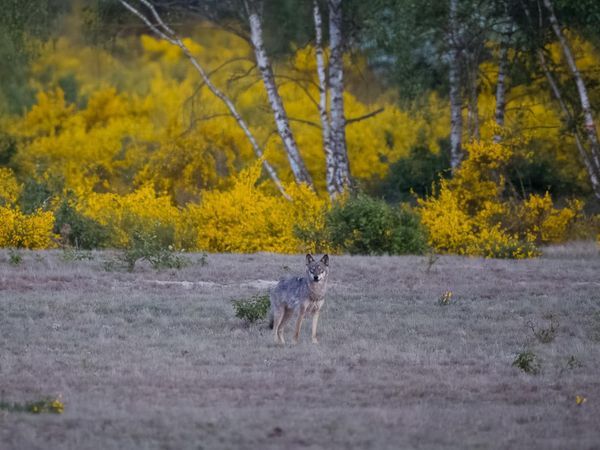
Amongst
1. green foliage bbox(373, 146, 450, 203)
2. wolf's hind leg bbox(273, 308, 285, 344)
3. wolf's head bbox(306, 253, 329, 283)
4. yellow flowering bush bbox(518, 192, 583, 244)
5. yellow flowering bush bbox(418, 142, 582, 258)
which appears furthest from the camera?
green foliage bbox(373, 146, 450, 203)

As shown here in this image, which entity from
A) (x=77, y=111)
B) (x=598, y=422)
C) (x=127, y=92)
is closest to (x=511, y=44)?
(x=598, y=422)

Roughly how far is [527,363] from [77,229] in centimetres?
1514

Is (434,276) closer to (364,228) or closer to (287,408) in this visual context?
(364,228)

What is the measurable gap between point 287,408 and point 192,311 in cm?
578

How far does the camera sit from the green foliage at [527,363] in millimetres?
12330

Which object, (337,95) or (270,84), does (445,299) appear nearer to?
(337,95)

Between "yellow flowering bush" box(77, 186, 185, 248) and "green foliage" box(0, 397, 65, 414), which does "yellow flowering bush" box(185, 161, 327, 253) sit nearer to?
"yellow flowering bush" box(77, 186, 185, 248)

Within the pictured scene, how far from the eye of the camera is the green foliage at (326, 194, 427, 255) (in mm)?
24812

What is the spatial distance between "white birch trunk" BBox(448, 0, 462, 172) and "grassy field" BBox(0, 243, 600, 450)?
9.50 meters

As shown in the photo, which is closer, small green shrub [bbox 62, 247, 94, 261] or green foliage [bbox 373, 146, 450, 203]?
small green shrub [bbox 62, 247, 94, 261]

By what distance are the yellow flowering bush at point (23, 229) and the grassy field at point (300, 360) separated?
3.10 metres

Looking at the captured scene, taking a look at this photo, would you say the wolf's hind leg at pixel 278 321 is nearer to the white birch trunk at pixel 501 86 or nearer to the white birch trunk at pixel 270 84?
the white birch trunk at pixel 270 84

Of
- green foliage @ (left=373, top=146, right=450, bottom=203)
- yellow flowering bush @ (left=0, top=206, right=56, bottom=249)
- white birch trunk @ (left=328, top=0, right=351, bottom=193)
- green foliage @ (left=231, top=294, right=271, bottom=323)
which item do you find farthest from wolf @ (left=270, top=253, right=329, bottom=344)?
green foliage @ (left=373, top=146, right=450, bottom=203)

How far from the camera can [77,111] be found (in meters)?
49.3
